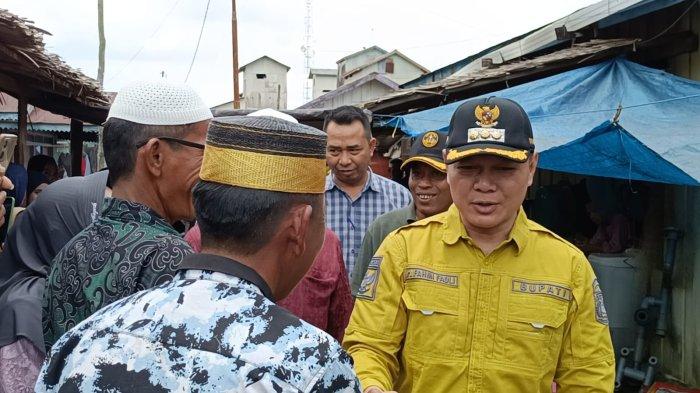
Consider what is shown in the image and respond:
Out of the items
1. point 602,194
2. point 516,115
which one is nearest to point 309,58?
point 602,194

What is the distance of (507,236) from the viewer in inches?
88.6

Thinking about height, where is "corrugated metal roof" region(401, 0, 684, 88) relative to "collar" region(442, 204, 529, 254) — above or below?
above

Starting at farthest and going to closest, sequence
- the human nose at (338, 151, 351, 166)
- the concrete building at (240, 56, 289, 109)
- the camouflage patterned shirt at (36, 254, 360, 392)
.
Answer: the concrete building at (240, 56, 289, 109) → the human nose at (338, 151, 351, 166) → the camouflage patterned shirt at (36, 254, 360, 392)

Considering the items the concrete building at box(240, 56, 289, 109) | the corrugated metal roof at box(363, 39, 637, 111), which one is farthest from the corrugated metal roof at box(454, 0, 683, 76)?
the concrete building at box(240, 56, 289, 109)

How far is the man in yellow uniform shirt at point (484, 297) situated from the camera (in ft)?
6.98

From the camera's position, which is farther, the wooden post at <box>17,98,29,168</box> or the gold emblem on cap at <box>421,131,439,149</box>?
the wooden post at <box>17,98,29,168</box>

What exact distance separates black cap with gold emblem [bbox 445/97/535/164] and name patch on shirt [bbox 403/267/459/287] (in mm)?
368

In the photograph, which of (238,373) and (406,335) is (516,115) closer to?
(406,335)

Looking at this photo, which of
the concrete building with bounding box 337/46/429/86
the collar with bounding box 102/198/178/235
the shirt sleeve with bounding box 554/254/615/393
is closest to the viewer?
the collar with bounding box 102/198/178/235

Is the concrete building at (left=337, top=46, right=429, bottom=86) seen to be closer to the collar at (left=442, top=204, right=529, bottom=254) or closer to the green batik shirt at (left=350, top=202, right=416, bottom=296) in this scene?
the green batik shirt at (left=350, top=202, right=416, bottom=296)

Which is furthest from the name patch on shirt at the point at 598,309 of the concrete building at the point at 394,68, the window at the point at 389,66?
the window at the point at 389,66

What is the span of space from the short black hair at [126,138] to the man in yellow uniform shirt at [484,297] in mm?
806

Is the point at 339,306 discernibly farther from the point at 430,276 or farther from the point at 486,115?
the point at 486,115

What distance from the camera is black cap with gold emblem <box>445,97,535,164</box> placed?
221 centimetres
